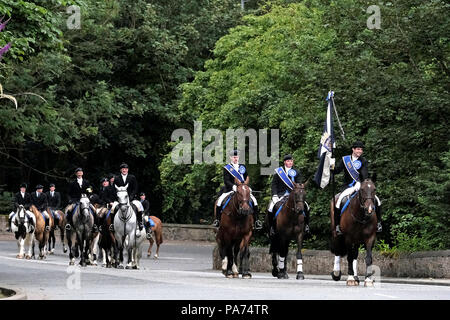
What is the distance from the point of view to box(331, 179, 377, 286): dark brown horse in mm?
21875

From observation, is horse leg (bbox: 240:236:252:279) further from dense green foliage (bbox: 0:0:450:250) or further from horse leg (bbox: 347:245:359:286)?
dense green foliage (bbox: 0:0:450:250)

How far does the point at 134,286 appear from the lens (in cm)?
2109

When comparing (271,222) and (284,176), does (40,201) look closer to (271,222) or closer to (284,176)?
(271,222)

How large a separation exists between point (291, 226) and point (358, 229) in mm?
2850

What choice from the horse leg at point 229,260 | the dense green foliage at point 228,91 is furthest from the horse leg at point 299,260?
the dense green foliage at point 228,91

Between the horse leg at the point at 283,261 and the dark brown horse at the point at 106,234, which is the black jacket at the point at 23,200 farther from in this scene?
the horse leg at the point at 283,261

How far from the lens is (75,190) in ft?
106

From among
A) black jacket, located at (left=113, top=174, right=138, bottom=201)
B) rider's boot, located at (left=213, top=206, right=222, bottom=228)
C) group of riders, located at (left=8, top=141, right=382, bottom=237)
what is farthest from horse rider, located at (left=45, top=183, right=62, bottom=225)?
rider's boot, located at (left=213, top=206, right=222, bottom=228)

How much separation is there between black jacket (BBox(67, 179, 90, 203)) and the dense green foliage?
12.3 feet

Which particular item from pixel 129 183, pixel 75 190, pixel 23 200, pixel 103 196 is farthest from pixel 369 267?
pixel 23 200

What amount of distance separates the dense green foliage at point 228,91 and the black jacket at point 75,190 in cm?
373

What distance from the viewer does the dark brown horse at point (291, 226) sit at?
24.4 m

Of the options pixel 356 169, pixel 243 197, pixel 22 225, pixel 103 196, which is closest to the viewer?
pixel 356 169
